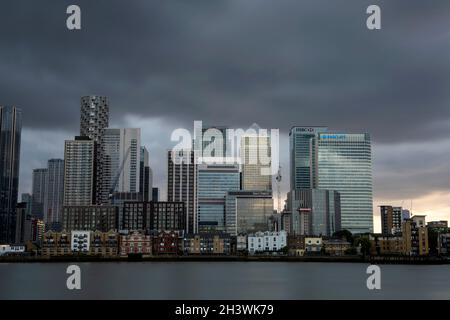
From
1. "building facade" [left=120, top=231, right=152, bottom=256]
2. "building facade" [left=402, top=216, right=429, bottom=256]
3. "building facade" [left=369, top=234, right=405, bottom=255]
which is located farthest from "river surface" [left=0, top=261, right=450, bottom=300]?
"building facade" [left=120, top=231, right=152, bottom=256]

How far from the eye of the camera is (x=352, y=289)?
79875 mm

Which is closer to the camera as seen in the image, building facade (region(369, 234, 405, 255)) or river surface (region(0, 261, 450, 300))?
river surface (region(0, 261, 450, 300))

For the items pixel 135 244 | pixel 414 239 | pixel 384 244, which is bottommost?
pixel 384 244

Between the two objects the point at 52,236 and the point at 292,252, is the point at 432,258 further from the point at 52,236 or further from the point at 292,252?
the point at 52,236

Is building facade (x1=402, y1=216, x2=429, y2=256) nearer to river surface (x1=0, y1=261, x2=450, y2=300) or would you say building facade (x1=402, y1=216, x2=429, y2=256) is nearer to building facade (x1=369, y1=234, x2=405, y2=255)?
building facade (x1=369, y1=234, x2=405, y2=255)

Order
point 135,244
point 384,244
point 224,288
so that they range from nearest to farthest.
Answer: point 224,288 → point 384,244 → point 135,244

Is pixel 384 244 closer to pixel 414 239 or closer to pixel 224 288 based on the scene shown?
pixel 414 239

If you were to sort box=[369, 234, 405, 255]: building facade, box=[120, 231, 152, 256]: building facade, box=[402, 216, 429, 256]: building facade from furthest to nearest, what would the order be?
box=[120, 231, 152, 256]: building facade → box=[369, 234, 405, 255]: building facade → box=[402, 216, 429, 256]: building facade

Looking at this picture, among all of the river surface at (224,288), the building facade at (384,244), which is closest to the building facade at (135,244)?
the building facade at (384,244)

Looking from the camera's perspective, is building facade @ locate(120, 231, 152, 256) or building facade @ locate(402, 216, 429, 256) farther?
building facade @ locate(120, 231, 152, 256)

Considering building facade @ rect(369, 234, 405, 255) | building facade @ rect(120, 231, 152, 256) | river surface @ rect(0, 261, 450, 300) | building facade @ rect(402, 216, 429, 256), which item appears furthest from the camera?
building facade @ rect(120, 231, 152, 256)

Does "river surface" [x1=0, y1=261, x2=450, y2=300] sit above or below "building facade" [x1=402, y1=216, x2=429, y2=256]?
below

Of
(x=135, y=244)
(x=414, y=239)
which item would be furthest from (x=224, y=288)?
(x=135, y=244)
